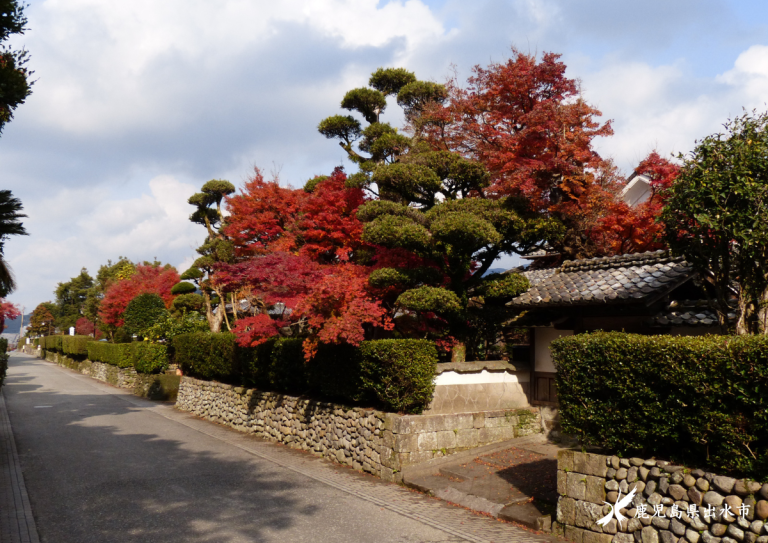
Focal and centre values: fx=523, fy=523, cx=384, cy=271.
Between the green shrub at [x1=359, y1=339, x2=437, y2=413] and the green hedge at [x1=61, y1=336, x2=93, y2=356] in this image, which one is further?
the green hedge at [x1=61, y1=336, x2=93, y2=356]

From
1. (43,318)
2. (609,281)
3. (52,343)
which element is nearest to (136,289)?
(52,343)

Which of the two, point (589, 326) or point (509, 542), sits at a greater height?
point (589, 326)

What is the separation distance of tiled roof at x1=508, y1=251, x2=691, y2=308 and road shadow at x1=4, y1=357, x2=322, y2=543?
21.9ft

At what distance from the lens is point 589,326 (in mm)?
11828

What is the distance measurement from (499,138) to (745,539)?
36.3 feet

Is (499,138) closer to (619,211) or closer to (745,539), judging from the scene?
(619,211)

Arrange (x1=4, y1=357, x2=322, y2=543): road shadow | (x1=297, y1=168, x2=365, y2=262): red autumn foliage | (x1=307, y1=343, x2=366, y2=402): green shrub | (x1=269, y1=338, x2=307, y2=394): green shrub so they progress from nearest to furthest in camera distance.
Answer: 1. (x1=4, y1=357, x2=322, y2=543): road shadow
2. (x1=307, y1=343, x2=366, y2=402): green shrub
3. (x1=269, y1=338, x2=307, y2=394): green shrub
4. (x1=297, y1=168, x2=365, y2=262): red autumn foliage

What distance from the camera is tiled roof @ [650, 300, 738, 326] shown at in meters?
10.3

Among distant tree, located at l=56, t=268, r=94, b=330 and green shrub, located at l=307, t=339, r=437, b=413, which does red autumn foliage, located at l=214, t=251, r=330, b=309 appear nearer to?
green shrub, located at l=307, t=339, r=437, b=413

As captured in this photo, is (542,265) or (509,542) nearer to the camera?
(509,542)

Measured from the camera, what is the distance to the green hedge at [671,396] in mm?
5574

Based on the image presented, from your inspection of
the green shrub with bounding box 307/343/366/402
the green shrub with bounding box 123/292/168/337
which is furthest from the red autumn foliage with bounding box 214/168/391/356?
the green shrub with bounding box 123/292/168/337

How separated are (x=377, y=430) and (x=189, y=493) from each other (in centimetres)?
383

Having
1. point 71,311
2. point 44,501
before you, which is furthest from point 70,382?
point 71,311
